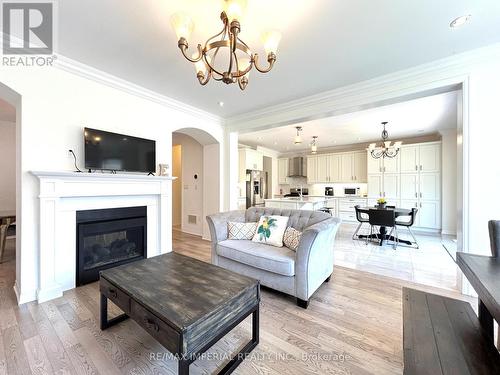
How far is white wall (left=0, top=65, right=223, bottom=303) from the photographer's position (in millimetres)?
2143

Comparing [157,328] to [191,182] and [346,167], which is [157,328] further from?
[346,167]

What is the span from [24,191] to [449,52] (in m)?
4.68

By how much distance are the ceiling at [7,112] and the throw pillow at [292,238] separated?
502cm

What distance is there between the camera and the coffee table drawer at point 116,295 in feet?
4.86

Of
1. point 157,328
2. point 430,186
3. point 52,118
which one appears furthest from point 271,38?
point 430,186

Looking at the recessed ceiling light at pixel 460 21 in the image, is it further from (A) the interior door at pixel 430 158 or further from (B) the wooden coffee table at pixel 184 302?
(A) the interior door at pixel 430 158

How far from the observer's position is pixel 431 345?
109cm

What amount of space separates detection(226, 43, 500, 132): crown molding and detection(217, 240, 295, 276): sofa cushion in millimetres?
2255

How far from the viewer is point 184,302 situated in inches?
52.7

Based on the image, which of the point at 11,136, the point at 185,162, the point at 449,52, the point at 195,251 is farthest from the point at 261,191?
the point at 11,136

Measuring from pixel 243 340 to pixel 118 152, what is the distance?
260 centimetres

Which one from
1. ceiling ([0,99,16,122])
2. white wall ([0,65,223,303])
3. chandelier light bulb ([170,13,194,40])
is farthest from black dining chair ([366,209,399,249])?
ceiling ([0,99,16,122])

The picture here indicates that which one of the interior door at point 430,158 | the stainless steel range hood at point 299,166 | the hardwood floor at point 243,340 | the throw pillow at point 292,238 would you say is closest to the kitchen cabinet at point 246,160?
the stainless steel range hood at point 299,166

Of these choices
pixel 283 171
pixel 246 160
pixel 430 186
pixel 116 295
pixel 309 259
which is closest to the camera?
pixel 116 295
